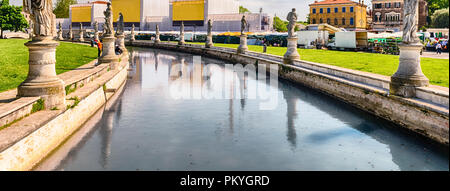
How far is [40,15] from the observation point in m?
8.48

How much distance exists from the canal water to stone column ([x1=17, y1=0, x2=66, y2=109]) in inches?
44.2

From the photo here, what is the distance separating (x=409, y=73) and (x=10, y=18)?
63.7m

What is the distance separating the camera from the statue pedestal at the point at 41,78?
834 cm

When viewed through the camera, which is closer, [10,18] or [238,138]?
[238,138]

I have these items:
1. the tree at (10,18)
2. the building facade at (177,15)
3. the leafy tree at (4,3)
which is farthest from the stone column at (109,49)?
the leafy tree at (4,3)

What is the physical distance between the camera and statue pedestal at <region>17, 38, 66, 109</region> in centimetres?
834

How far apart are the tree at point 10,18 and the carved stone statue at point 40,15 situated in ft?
190

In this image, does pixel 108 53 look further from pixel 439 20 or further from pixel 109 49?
pixel 439 20

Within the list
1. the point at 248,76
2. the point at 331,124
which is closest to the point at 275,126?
the point at 331,124

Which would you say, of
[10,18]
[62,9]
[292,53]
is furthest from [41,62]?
[62,9]

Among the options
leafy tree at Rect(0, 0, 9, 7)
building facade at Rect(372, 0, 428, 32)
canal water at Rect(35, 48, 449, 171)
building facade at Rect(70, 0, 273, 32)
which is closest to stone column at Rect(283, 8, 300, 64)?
canal water at Rect(35, 48, 449, 171)

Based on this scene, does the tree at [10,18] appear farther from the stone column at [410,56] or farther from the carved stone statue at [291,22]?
the stone column at [410,56]

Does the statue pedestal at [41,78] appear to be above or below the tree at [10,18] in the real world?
below
